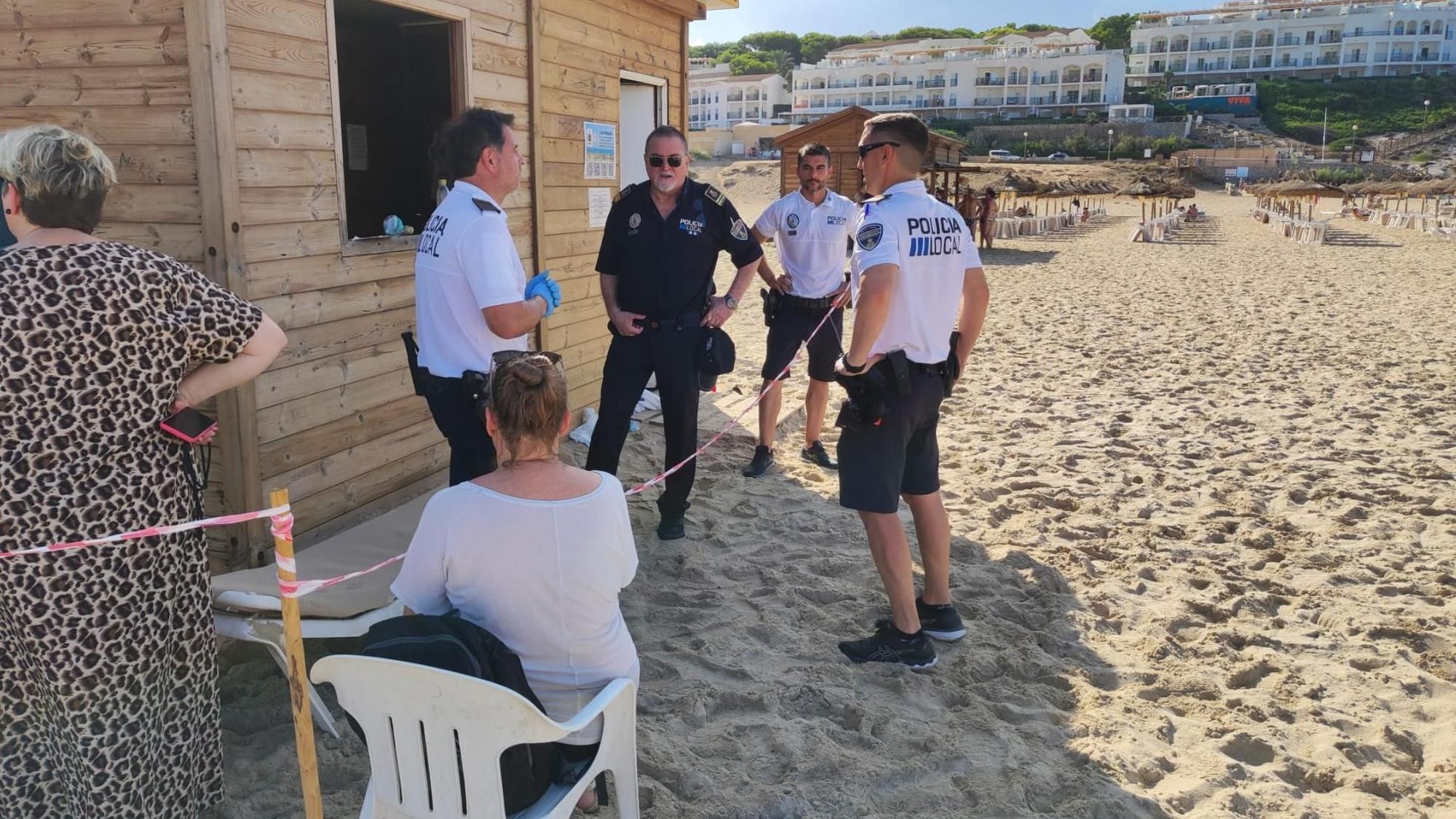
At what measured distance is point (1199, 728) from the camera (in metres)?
3.22

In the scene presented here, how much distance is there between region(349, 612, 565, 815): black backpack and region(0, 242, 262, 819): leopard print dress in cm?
66

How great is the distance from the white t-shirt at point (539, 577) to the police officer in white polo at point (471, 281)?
3.50 feet

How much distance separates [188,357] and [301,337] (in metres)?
1.76

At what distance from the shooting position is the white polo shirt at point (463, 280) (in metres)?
3.13

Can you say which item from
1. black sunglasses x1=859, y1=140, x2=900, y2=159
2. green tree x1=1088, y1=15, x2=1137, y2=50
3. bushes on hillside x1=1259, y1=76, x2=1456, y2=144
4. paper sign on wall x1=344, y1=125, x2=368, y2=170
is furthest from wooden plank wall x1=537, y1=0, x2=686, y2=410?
green tree x1=1088, y1=15, x2=1137, y2=50

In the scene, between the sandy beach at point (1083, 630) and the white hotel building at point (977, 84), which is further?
the white hotel building at point (977, 84)

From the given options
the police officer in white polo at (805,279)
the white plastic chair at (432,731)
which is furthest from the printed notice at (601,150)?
the white plastic chair at (432,731)

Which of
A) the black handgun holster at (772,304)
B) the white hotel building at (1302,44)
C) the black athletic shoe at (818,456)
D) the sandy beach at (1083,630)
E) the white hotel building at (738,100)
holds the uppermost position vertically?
the white hotel building at (1302,44)

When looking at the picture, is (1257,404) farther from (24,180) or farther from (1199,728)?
(24,180)

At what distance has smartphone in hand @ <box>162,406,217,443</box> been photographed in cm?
237

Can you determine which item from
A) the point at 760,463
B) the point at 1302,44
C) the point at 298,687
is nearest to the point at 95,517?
the point at 298,687

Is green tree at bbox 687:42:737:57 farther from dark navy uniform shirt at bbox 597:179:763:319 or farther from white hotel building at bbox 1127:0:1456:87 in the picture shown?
dark navy uniform shirt at bbox 597:179:763:319

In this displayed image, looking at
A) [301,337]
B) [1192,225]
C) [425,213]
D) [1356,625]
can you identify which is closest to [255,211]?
[301,337]

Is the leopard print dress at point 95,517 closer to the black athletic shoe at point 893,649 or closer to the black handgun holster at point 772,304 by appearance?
the black athletic shoe at point 893,649
